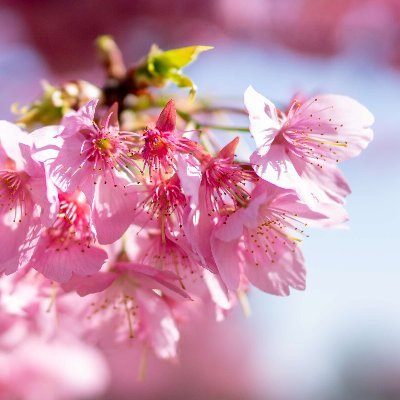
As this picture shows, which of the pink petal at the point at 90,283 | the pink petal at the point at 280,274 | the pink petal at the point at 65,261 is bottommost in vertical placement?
the pink petal at the point at 90,283

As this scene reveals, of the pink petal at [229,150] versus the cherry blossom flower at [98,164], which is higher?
the pink petal at [229,150]

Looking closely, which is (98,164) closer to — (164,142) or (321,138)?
(164,142)

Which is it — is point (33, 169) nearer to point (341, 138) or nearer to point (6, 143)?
point (6, 143)

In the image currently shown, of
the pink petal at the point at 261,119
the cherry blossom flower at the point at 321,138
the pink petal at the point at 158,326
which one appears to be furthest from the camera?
the pink petal at the point at 158,326

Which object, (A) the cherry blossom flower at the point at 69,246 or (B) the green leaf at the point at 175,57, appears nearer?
(A) the cherry blossom flower at the point at 69,246

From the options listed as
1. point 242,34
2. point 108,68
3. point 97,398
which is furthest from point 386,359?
point 108,68

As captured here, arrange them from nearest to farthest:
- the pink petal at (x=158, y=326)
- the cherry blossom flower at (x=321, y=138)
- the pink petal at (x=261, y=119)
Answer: the pink petal at (x=261, y=119) < the cherry blossom flower at (x=321, y=138) < the pink petal at (x=158, y=326)

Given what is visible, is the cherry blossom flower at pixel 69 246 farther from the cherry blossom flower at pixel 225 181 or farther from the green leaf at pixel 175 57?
the green leaf at pixel 175 57

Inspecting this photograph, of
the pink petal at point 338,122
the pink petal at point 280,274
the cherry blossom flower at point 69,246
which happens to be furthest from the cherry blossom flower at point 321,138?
the cherry blossom flower at point 69,246
